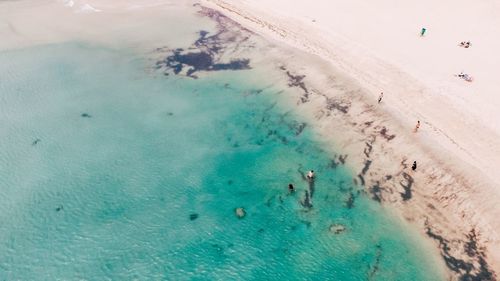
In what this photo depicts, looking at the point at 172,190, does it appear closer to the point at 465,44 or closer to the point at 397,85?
the point at 397,85

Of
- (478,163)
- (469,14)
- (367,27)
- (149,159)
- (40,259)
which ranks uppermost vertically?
(469,14)

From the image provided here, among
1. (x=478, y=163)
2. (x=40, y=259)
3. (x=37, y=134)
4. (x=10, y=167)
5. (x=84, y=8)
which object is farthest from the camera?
(x=84, y=8)

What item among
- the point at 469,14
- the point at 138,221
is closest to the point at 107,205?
the point at 138,221

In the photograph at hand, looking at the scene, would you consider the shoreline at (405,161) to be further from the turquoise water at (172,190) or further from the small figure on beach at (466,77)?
the small figure on beach at (466,77)

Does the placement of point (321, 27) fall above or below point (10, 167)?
above

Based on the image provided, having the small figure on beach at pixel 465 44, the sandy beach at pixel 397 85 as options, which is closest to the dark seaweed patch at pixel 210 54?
the sandy beach at pixel 397 85

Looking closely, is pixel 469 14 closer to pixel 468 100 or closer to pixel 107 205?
pixel 468 100
